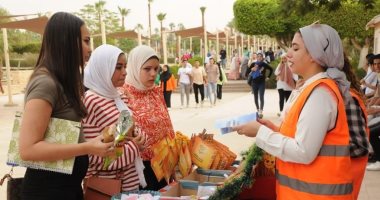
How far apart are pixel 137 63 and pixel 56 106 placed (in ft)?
3.95

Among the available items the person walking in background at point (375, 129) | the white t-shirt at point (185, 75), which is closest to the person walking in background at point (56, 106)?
the person walking in background at point (375, 129)

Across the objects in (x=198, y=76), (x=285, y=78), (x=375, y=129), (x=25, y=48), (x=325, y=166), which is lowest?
(x=375, y=129)

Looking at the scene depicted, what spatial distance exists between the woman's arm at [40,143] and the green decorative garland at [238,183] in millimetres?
617

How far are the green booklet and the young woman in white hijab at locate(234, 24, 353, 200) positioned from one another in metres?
0.83

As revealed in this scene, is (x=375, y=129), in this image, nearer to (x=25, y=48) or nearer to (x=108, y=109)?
(x=108, y=109)

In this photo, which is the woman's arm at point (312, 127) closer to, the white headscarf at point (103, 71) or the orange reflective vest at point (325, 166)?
the orange reflective vest at point (325, 166)

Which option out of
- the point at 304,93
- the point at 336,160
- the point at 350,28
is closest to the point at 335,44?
the point at 304,93

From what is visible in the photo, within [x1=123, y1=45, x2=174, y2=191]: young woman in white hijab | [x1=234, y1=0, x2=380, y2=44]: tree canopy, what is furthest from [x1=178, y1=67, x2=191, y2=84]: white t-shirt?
[x1=123, y1=45, x2=174, y2=191]: young woman in white hijab

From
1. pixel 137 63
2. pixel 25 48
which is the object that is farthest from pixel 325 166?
pixel 25 48

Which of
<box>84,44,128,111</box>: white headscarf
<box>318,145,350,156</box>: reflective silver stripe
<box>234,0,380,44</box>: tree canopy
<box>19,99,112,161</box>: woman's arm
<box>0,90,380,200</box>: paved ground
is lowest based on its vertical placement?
<box>0,90,380,200</box>: paved ground

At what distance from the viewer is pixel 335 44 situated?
1998mm

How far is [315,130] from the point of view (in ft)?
6.16

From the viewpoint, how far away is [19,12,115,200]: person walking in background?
182 cm

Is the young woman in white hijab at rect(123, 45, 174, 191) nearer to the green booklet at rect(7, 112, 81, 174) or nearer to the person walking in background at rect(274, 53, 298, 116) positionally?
the green booklet at rect(7, 112, 81, 174)
